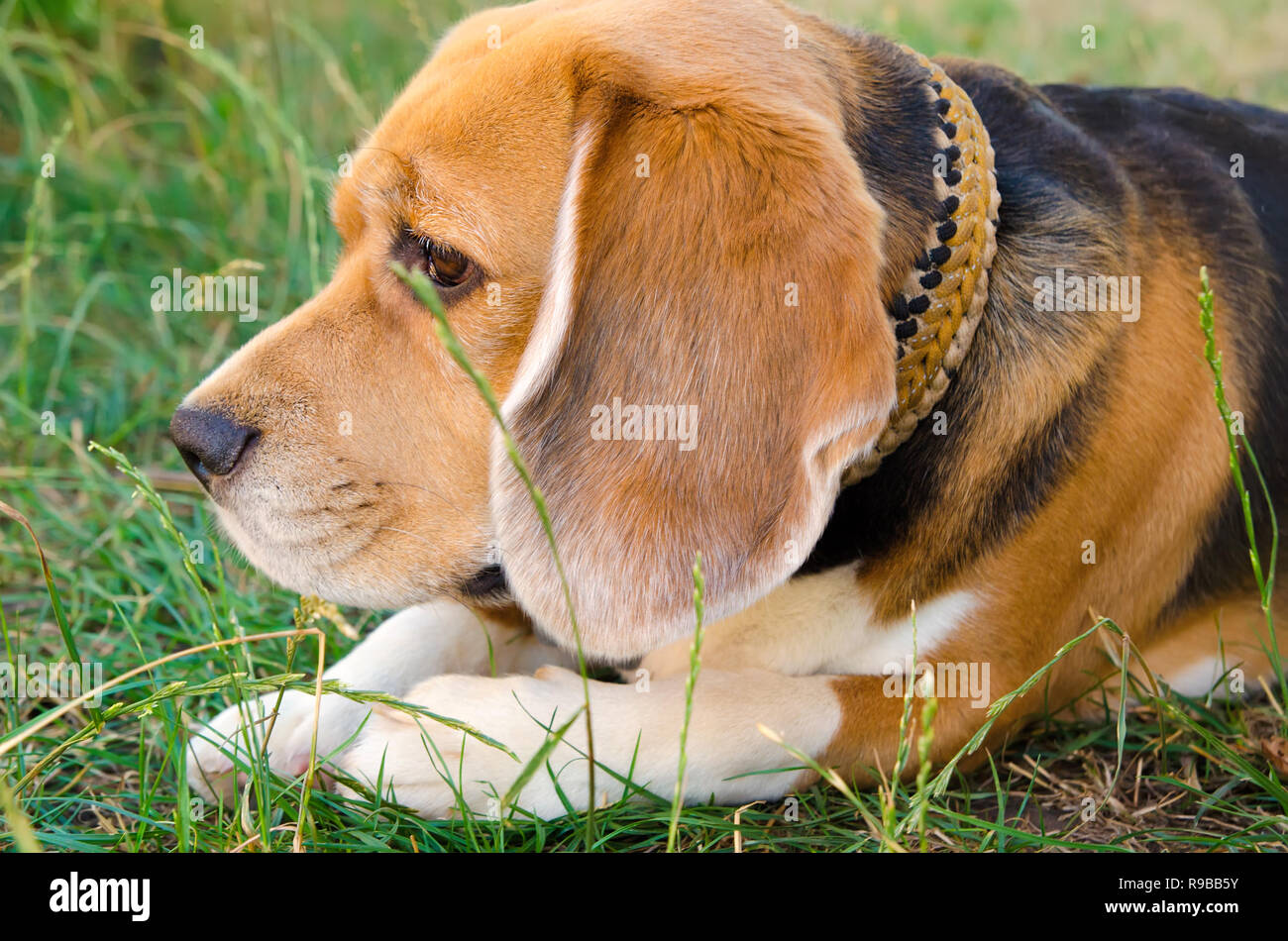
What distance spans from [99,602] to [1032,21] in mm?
5862

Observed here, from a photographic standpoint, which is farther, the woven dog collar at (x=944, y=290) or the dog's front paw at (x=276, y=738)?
the dog's front paw at (x=276, y=738)

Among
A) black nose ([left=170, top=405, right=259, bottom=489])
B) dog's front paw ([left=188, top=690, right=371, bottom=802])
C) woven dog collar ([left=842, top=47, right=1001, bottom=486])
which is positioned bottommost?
dog's front paw ([left=188, top=690, right=371, bottom=802])

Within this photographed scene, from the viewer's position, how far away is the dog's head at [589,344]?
2006 mm

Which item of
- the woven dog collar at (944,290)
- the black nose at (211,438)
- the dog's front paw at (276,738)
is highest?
the woven dog collar at (944,290)

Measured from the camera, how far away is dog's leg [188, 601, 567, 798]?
2480mm

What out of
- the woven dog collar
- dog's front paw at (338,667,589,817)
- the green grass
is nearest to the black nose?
the green grass

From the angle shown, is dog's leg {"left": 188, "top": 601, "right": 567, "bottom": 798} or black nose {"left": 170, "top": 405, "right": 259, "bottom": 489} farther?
dog's leg {"left": 188, "top": 601, "right": 567, "bottom": 798}

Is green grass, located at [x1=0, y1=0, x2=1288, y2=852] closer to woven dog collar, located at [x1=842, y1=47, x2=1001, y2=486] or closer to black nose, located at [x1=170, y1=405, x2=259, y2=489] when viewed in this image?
black nose, located at [x1=170, y1=405, x2=259, y2=489]

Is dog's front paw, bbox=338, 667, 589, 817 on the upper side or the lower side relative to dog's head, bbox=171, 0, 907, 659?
lower

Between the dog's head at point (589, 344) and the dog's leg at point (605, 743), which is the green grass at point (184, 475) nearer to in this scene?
the dog's leg at point (605, 743)

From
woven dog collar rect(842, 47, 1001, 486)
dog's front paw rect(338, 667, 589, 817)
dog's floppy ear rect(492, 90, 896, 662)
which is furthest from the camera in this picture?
dog's front paw rect(338, 667, 589, 817)

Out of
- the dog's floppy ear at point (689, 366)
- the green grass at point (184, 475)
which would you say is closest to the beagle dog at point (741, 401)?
the dog's floppy ear at point (689, 366)

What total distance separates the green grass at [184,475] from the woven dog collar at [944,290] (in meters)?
0.66

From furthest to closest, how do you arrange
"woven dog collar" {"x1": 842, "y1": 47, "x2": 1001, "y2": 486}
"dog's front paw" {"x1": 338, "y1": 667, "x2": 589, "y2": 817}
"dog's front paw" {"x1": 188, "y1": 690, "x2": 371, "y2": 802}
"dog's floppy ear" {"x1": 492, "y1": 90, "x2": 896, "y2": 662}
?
"dog's front paw" {"x1": 188, "y1": 690, "x2": 371, "y2": 802}
"dog's front paw" {"x1": 338, "y1": 667, "x2": 589, "y2": 817}
"woven dog collar" {"x1": 842, "y1": 47, "x2": 1001, "y2": 486}
"dog's floppy ear" {"x1": 492, "y1": 90, "x2": 896, "y2": 662}
